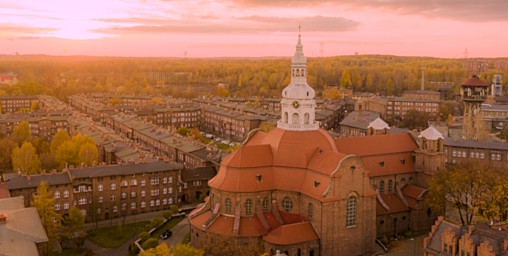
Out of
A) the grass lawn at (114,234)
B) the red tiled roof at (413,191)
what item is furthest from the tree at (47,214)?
the red tiled roof at (413,191)

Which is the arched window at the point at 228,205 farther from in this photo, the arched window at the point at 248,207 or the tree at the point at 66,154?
the tree at the point at 66,154

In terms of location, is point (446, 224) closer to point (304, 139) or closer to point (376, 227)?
point (376, 227)

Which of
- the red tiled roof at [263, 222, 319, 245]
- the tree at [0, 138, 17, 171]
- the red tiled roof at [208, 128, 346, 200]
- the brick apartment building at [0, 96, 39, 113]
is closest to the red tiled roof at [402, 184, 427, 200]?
the red tiled roof at [208, 128, 346, 200]

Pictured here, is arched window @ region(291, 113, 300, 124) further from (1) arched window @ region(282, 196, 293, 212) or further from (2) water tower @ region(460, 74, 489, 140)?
(2) water tower @ region(460, 74, 489, 140)

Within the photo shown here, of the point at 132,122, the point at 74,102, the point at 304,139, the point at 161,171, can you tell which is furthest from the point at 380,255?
the point at 74,102

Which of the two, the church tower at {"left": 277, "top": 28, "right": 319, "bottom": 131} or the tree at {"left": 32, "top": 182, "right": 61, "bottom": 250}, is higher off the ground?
the church tower at {"left": 277, "top": 28, "right": 319, "bottom": 131}

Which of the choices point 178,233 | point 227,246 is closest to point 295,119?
point 227,246
